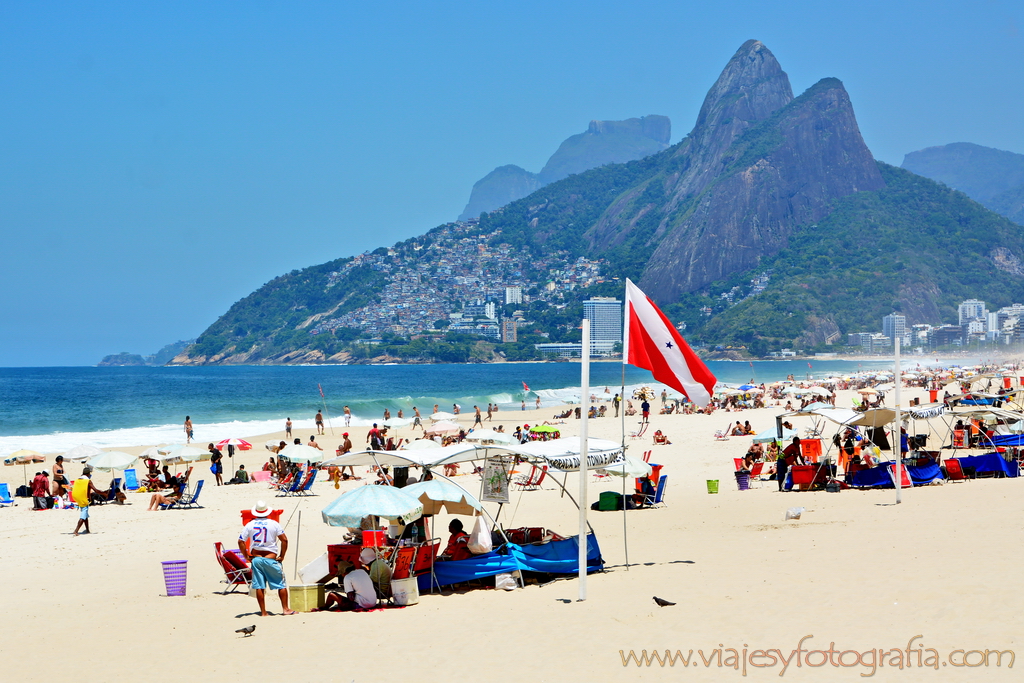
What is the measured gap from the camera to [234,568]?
909 centimetres

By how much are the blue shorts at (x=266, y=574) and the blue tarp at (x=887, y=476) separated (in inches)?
421

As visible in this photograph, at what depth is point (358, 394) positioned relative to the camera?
76375 mm

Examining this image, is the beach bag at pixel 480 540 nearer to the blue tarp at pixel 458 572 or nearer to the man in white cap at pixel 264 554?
the blue tarp at pixel 458 572

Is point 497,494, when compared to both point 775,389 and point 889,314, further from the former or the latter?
point 889,314

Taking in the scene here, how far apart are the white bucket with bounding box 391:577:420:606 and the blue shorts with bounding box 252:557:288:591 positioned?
115 cm

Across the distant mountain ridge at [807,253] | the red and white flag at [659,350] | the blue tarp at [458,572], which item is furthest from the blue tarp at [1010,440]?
the distant mountain ridge at [807,253]

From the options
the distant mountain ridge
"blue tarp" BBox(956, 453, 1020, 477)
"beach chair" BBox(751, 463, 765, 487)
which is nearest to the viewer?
"blue tarp" BBox(956, 453, 1020, 477)

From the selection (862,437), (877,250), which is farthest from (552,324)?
(862,437)

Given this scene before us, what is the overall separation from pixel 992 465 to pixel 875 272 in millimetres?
156969

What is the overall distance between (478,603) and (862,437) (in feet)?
40.7

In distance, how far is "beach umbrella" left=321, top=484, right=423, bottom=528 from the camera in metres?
8.07

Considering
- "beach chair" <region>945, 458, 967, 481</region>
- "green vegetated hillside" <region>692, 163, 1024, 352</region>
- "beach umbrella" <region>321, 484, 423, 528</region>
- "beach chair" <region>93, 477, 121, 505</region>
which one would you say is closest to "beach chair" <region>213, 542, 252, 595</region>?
"beach umbrella" <region>321, 484, 423, 528</region>

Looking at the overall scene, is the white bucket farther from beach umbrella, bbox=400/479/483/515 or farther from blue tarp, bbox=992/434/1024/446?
blue tarp, bbox=992/434/1024/446

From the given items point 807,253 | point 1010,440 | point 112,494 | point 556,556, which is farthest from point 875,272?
point 556,556
